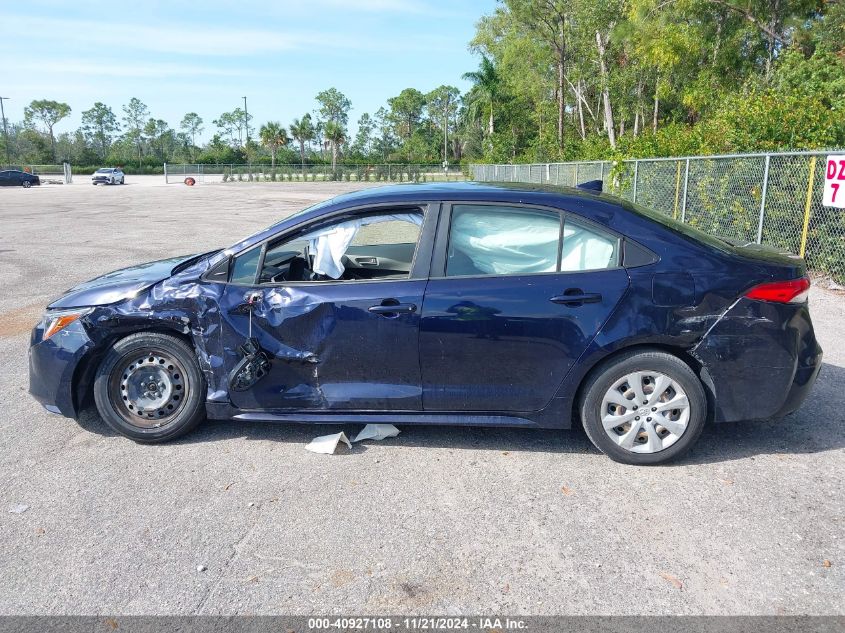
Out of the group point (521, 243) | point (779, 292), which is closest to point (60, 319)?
point (521, 243)

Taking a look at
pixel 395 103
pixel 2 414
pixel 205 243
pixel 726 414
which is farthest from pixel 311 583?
pixel 395 103

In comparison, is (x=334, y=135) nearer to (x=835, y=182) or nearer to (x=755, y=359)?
(x=835, y=182)

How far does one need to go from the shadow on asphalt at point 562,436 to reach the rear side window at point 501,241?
116 cm

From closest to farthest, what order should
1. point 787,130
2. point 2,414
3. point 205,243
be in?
point 2,414
point 787,130
point 205,243

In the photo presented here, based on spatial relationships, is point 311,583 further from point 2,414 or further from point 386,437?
point 2,414

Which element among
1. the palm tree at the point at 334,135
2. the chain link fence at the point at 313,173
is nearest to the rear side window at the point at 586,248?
the chain link fence at the point at 313,173

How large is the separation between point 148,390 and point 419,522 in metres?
2.12

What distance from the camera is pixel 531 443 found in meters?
4.50

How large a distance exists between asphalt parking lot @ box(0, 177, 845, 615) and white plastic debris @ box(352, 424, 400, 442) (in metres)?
Result: 0.07

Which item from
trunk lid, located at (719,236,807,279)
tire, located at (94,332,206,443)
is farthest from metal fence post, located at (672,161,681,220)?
tire, located at (94,332,206,443)

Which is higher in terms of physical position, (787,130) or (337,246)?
(787,130)

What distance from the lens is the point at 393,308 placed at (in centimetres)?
411

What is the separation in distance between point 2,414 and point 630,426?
14.8 ft

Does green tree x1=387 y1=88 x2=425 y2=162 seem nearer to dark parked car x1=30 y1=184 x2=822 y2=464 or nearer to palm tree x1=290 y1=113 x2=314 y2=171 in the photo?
palm tree x1=290 y1=113 x2=314 y2=171
